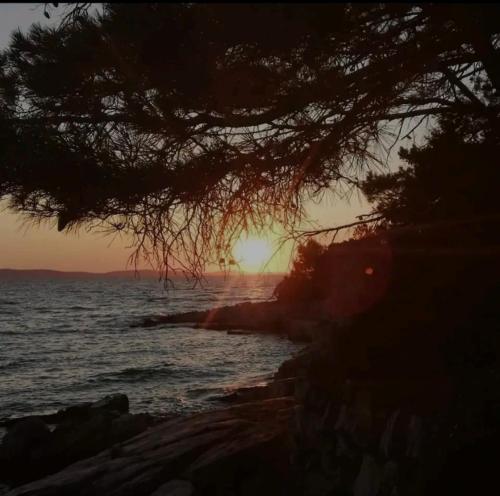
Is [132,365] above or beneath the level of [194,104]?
beneath

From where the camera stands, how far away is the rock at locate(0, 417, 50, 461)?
13500 mm

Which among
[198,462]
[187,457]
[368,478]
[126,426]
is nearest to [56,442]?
[126,426]

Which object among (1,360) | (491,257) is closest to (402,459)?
(491,257)

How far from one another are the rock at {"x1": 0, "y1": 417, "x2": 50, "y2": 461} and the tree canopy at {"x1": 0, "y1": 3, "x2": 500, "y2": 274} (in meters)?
9.07

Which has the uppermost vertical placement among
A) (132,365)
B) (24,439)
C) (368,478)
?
(368,478)

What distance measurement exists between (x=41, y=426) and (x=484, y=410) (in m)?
11.5

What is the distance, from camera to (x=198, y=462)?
24.2 ft

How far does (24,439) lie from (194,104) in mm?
10642

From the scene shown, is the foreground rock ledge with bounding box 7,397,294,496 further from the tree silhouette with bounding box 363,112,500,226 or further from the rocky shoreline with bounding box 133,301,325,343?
the rocky shoreline with bounding box 133,301,325,343

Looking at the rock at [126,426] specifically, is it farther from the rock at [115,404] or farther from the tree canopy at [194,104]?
the tree canopy at [194,104]

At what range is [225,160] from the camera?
6.19m

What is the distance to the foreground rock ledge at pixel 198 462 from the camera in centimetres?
714

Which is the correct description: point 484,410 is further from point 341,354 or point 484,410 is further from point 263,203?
point 263,203

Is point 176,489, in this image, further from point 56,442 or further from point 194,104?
point 56,442
